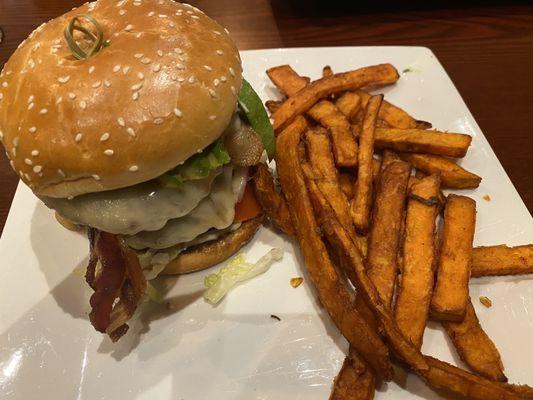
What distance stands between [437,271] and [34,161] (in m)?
1.72

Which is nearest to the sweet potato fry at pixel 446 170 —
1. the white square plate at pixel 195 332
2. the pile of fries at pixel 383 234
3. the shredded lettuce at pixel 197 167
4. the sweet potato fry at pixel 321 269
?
the pile of fries at pixel 383 234

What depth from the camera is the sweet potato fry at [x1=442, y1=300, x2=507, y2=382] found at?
181 cm

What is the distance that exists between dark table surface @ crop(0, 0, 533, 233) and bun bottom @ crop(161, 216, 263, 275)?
70.4 inches

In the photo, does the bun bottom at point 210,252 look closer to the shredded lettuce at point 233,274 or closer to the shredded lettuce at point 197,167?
the shredded lettuce at point 233,274

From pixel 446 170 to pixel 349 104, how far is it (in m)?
0.67

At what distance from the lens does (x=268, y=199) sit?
7.34 ft

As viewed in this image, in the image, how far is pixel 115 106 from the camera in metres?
1.74

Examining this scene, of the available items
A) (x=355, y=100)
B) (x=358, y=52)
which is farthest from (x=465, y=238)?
(x=358, y=52)

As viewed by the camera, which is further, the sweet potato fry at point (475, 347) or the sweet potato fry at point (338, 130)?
the sweet potato fry at point (338, 130)

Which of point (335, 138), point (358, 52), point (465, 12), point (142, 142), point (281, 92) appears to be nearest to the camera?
point (142, 142)

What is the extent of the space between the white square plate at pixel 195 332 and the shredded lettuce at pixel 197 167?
625mm

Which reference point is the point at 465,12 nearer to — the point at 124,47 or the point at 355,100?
the point at 355,100

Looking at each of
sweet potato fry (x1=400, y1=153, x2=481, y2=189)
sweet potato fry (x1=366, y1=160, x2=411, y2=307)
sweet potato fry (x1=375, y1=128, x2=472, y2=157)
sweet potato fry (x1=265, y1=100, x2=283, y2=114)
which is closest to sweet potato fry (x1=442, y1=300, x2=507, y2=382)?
sweet potato fry (x1=366, y1=160, x2=411, y2=307)

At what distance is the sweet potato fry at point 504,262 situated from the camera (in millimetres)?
2086
